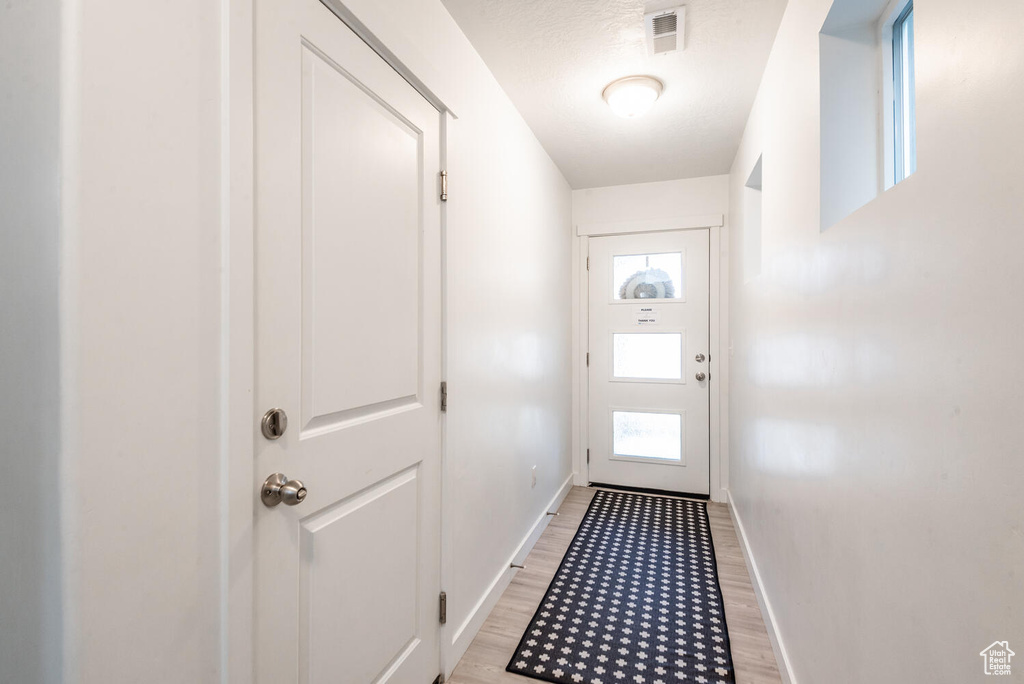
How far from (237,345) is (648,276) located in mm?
3219

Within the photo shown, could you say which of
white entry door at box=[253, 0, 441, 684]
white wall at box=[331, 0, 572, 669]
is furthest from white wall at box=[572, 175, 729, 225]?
white entry door at box=[253, 0, 441, 684]

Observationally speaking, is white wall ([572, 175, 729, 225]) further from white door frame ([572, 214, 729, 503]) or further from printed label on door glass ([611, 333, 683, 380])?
printed label on door glass ([611, 333, 683, 380])

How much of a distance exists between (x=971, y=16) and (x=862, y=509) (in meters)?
0.91

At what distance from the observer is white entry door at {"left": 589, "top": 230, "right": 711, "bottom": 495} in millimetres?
3525

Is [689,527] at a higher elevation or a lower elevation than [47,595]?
lower

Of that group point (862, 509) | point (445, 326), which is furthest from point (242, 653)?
point (862, 509)

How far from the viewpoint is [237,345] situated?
86cm

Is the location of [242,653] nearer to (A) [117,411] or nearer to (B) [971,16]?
(A) [117,411]

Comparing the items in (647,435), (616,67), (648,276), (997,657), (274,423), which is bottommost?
(647,435)

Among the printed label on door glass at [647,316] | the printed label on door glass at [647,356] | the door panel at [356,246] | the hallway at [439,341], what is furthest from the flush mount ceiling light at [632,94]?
the printed label on door glass at [647,356]

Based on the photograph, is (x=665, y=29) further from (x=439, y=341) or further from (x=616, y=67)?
(x=439, y=341)

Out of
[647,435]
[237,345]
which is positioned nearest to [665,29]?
[237,345]

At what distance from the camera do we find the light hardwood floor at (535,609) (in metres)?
1.69

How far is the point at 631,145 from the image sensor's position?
113 inches
